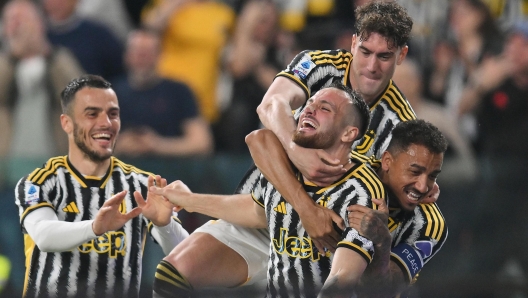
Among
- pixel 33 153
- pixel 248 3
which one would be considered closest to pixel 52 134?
pixel 33 153

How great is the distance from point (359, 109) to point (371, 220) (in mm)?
509

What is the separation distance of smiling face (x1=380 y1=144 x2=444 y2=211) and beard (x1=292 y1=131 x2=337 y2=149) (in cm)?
32

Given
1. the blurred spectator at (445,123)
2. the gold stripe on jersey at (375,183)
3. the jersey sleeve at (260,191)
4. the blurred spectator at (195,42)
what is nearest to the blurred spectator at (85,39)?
the blurred spectator at (195,42)

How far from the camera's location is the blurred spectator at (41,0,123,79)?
271 inches

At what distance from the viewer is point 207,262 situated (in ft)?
14.5

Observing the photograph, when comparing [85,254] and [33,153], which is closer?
[85,254]

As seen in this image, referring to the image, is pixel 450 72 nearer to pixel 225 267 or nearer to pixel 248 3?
pixel 248 3

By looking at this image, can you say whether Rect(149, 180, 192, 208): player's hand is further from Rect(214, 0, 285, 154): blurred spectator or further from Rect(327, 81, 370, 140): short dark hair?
Rect(214, 0, 285, 154): blurred spectator

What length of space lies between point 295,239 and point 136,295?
105 cm

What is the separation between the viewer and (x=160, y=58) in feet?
23.2

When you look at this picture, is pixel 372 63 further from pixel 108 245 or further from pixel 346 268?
pixel 108 245

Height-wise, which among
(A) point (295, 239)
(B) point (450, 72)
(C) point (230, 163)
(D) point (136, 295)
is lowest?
(D) point (136, 295)

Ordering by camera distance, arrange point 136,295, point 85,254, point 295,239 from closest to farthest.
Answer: point 136,295 < point 295,239 < point 85,254

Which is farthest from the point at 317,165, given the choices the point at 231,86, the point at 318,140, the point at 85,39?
the point at 85,39
